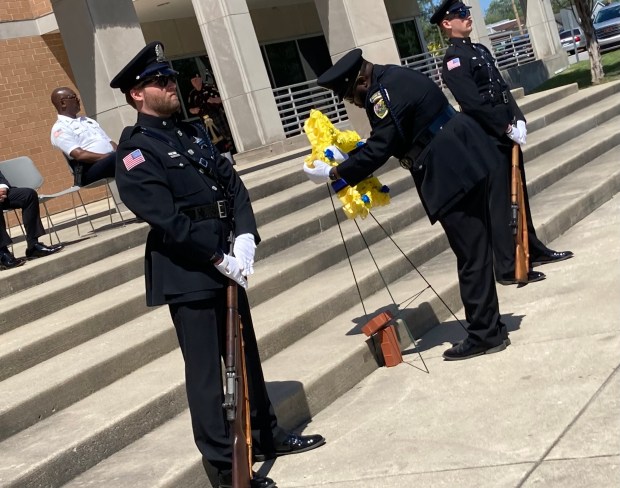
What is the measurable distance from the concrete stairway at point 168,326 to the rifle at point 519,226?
1.71 feet

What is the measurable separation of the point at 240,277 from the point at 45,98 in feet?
42.9

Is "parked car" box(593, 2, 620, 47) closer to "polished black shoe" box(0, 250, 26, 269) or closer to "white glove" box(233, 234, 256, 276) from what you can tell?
"polished black shoe" box(0, 250, 26, 269)

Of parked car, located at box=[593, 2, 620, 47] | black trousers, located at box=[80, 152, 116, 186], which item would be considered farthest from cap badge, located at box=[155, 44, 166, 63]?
parked car, located at box=[593, 2, 620, 47]

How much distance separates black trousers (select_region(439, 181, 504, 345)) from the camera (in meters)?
6.31

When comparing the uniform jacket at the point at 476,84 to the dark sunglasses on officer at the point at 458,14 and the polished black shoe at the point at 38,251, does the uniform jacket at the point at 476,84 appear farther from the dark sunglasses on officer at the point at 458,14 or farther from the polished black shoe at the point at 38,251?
the polished black shoe at the point at 38,251

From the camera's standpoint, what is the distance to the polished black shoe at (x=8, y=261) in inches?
335

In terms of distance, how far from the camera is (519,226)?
7801 mm

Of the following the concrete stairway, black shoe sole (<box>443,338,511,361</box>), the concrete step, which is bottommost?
black shoe sole (<box>443,338,511,361</box>)

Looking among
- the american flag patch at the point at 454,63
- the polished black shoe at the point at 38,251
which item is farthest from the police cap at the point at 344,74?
the polished black shoe at the point at 38,251

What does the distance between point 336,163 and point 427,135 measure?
597 mm

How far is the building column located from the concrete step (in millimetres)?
20151

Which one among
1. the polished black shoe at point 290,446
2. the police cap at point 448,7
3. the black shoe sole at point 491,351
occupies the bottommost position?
the black shoe sole at point 491,351

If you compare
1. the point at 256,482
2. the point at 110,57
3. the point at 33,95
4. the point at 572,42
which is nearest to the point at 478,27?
the point at 33,95

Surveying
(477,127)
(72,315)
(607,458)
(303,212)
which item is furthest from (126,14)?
(607,458)
